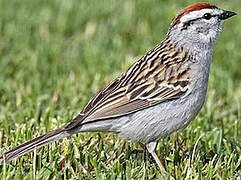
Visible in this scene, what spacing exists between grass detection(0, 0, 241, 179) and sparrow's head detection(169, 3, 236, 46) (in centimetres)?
107

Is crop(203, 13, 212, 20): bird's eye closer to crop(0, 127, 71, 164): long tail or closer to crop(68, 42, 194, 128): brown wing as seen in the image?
crop(68, 42, 194, 128): brown wing

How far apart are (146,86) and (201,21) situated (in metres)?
0.87

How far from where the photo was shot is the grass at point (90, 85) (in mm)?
4910

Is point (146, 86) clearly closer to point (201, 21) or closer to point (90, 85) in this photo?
point (201, 21)

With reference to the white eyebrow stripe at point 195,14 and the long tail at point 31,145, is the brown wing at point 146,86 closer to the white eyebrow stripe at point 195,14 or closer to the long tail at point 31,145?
the long tail at point 31,145

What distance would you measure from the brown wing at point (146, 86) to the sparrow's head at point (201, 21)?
0.20 m

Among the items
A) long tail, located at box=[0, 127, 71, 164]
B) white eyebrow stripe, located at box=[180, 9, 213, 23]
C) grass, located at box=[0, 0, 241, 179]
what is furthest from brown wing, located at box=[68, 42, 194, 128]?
grass, located at box=[0, 0, 241, 179]

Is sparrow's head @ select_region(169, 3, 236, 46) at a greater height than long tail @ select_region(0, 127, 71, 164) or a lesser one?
greater

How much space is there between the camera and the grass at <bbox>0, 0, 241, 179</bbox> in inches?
193

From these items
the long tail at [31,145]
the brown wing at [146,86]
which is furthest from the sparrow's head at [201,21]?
the long tail at [31,145]

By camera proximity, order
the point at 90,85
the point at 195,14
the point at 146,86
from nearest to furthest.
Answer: the point at 146,86 < the point at 195,14 < the point at 90,85

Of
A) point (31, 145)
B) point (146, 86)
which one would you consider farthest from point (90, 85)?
point (31, 145)

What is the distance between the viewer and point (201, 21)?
17.3ft

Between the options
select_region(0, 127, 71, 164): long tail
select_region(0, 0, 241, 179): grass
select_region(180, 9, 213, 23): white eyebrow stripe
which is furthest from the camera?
select_region(180, 9, 213, 23): white eyebrow stripe
